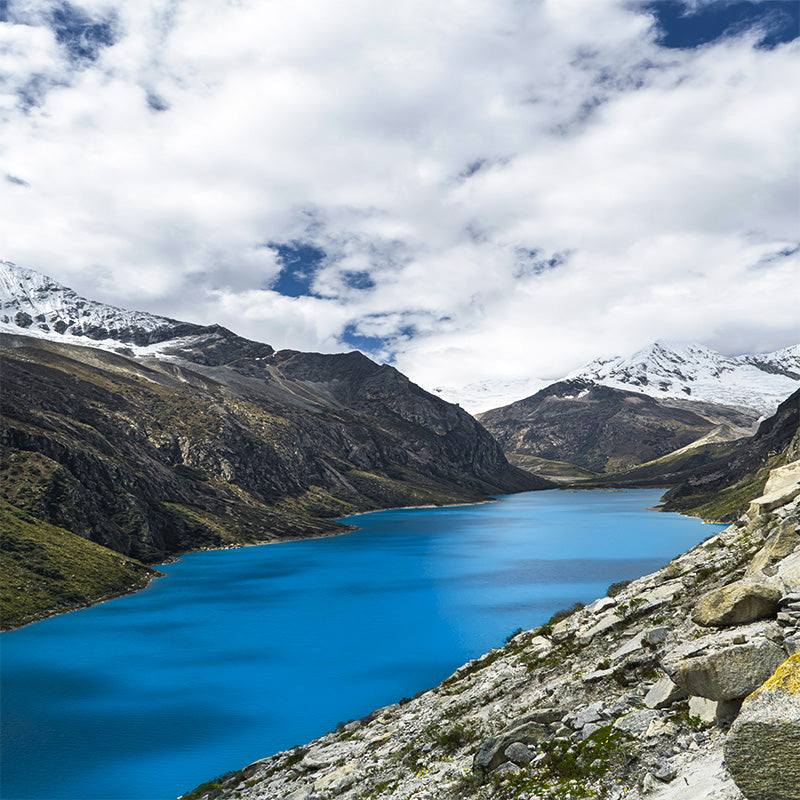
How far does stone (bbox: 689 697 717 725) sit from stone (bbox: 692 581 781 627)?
325 cm

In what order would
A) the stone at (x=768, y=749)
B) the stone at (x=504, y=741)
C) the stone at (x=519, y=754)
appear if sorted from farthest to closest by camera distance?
the stone at (x=504, y=741) → the stone at (x=519, y=754) → the stone at (x=768, y=749)

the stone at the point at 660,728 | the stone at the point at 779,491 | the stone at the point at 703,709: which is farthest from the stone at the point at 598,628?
the stone at the point at 703,709

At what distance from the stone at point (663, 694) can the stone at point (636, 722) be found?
→ 403 millimetres

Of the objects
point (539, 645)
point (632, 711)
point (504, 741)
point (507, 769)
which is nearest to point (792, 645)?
point (632, 711)

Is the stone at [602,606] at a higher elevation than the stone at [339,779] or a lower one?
higher

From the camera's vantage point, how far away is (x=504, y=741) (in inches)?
720

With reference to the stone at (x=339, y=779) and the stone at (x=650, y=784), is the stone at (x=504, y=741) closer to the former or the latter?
the stone at (x=650, y=784)

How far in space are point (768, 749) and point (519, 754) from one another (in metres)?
9.75

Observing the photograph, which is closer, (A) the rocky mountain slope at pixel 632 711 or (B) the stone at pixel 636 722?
(A) the rocky mountain slope at pixel 632 711

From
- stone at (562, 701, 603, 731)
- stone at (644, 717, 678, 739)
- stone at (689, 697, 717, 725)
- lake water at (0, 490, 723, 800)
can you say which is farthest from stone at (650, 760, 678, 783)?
lake water at (0, 490, 723, 800)

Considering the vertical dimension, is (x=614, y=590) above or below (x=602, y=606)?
below

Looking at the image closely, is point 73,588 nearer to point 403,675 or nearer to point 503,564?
point 403,675

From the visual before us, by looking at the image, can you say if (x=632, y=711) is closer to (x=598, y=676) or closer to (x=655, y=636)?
(x=598, y=676)

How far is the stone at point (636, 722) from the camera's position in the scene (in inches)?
602
